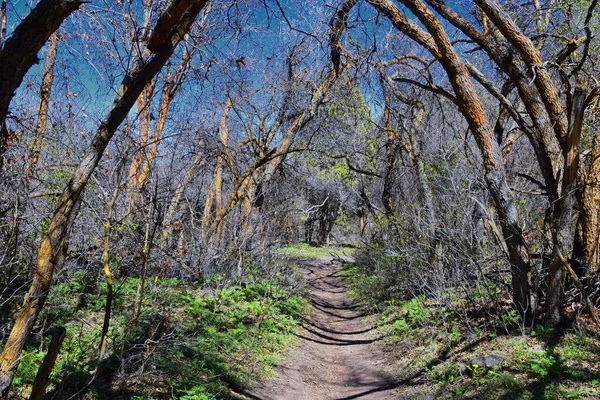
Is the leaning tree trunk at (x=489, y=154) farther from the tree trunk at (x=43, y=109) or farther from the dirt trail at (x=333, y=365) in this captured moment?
the tree trunk at (x=43, y=109)

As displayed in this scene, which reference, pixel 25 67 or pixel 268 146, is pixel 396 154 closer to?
pixel 268 146

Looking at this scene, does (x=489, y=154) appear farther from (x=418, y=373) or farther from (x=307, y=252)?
(x=307, y=252)

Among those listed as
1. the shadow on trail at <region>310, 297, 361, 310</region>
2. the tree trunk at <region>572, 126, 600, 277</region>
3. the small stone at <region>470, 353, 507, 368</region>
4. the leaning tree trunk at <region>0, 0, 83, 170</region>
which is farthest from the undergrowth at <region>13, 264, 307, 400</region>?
the tree trunk at <region>572, 126, 600, 277</region>

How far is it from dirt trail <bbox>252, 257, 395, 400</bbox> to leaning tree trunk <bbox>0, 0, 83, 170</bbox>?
4.55 metres

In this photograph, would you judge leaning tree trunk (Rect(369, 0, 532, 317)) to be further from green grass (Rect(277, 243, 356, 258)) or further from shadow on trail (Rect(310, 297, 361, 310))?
shadow on trail (Rect(310, 297, 361, 310))

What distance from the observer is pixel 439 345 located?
6910 millimetres

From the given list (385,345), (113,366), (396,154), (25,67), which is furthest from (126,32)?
(396,154)

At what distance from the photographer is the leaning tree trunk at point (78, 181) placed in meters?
3.41

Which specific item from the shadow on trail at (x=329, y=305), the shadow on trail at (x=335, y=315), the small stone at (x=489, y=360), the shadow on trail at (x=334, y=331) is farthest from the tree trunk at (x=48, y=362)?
the shadow on trail at (x=329, y=305)

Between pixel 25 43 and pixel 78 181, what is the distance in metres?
1.42

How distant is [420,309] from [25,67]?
755cm

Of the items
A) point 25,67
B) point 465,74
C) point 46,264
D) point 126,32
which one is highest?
point 465,74

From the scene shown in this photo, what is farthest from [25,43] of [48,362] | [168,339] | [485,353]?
[485,353]

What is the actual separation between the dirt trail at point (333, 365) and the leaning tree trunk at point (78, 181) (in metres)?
3.13
